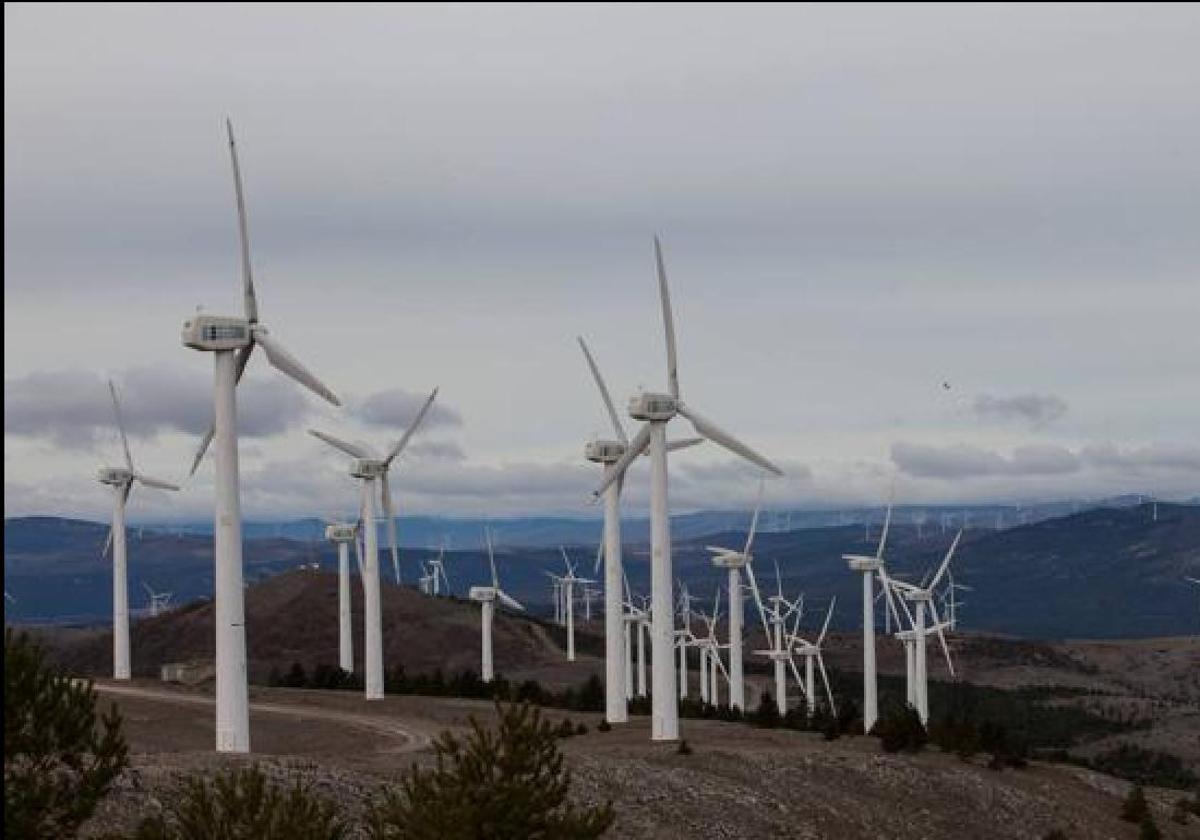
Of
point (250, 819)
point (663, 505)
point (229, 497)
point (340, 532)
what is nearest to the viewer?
point (250, 819)

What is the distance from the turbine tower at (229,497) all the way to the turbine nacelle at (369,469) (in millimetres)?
39017

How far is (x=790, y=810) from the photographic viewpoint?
6562cm

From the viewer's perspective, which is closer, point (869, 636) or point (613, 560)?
point (613, 560)

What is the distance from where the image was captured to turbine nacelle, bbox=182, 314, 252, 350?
203ft

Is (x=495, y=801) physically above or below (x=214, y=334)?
below

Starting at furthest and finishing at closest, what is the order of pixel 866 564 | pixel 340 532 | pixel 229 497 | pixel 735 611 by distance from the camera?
pixel 340 532 < pixel 866 564 < pixel 735 611 < pixel 229 497

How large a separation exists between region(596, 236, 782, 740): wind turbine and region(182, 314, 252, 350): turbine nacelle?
67.5 feet

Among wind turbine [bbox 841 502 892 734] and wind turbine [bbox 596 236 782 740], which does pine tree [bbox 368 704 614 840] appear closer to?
wind turbine [bbox 596 236 782 740]

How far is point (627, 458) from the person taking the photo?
82.6 meters

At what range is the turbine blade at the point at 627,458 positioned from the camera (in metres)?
79.9

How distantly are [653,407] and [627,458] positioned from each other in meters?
5.34

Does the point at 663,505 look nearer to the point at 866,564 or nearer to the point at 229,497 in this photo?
the point at 229,497

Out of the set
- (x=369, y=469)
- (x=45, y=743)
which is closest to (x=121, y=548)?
(x=369, y=469)

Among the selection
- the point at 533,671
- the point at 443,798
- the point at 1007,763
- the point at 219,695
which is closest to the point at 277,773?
the point at 219,695
